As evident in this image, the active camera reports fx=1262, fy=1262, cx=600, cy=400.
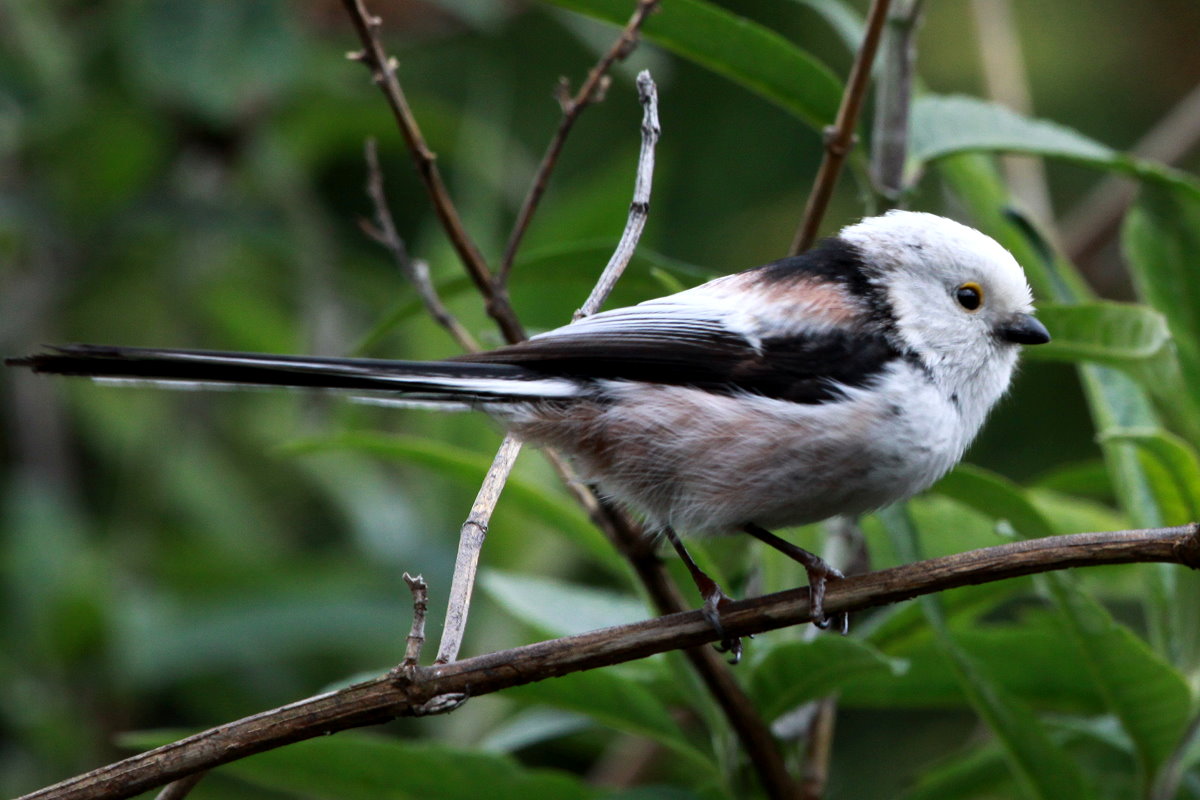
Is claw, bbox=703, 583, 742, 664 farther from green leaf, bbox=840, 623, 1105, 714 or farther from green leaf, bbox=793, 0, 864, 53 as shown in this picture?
green leaf, bbox=793, 0, 864, 53

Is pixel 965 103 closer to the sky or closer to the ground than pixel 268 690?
closer to the sky

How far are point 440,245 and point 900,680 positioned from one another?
2.27m

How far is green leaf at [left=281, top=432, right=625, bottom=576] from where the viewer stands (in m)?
2.62

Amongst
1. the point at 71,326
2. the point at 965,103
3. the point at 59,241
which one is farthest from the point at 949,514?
the point at 71,326

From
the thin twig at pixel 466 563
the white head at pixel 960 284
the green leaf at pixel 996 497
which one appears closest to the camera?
the thin twig at pixel 466 563

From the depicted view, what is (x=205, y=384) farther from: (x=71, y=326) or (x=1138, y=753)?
(x=71, y=326)

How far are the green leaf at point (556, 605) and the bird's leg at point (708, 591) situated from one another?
Result: 389mm

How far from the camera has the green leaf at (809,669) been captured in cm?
218

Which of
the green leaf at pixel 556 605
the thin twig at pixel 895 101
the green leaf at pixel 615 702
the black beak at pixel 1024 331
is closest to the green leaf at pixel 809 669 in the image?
the green leaf at pixel 615 702

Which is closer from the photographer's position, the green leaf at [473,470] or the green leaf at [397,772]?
the green leaf at [397,772]

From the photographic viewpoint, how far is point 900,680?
265 cm

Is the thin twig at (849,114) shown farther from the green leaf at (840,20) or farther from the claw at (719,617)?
the claw at (719,617)

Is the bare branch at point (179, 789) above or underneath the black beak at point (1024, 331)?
underneath

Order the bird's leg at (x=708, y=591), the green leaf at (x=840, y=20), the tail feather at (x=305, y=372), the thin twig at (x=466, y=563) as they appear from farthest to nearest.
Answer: the green leaf at (x=840, y=20)
the bird's leg at (x=708, y=591)
the thin twig at (x=466, y=563)
the tail feather at (x=305, y=372)
